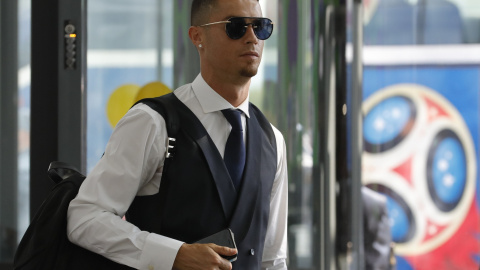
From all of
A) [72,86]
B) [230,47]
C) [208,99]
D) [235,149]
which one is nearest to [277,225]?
[235,149]

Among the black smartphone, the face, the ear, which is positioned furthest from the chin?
the black smartphone

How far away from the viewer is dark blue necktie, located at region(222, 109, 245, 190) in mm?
2107

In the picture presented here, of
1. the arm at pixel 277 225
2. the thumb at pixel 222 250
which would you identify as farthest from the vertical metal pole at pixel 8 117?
the thumb at pixel 222 250

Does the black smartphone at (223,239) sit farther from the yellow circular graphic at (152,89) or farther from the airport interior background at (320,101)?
the yellow circular graphic at (152,89)

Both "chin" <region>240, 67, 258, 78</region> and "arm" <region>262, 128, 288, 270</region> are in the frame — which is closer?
"chin" <region>240, 67, 258, 78</region>

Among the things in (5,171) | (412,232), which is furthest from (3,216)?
(412,232)

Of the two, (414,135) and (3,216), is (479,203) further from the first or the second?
(3,216)

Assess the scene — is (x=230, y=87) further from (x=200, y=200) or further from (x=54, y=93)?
(x=54, y=93)

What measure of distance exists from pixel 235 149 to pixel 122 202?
0.36m

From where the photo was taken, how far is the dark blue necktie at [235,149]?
211 centimetres

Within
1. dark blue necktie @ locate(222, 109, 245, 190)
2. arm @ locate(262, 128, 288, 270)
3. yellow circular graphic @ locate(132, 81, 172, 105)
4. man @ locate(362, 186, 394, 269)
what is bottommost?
man @ locate(362, 186, 394, 269)

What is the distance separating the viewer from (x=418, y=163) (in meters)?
4.22

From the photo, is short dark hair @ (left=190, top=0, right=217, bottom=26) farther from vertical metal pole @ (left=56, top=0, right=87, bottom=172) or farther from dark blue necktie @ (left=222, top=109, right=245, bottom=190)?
vertical metal pole @ (left=56, top=0, right=87, bottom=172)

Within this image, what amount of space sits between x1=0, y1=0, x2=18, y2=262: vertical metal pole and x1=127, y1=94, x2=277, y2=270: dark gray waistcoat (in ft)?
8.99
